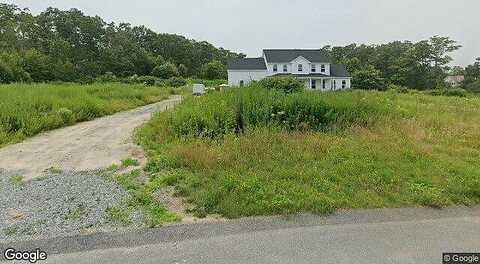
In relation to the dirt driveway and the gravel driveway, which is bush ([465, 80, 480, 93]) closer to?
the dirt driveway

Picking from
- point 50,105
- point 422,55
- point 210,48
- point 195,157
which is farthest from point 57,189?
point 210,48

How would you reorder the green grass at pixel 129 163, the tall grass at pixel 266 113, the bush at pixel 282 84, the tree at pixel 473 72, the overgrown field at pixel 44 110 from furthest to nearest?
the tree at pixel 473 72
the bush at pixel 282 84
the overgrown field at pixel 44 110
the tall grass at pixel 266 113
the green grass at pixel 129 163

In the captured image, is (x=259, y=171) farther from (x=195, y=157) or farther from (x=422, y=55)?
(x=422, y=55)

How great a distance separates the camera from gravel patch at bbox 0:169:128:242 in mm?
3750

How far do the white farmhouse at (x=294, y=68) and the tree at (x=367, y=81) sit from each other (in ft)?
8.31

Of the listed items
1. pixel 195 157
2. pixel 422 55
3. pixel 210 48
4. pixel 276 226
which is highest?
pixel 210 48

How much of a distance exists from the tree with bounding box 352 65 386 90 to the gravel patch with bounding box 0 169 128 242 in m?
49.5

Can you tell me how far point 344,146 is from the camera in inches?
270

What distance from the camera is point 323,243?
3.45 m

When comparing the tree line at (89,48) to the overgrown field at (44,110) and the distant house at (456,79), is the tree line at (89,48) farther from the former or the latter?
the distant house at (456,79)

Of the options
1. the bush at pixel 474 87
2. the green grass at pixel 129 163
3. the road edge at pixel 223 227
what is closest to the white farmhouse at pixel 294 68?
the bush at pixel 474 87

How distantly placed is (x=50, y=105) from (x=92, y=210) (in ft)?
31.2

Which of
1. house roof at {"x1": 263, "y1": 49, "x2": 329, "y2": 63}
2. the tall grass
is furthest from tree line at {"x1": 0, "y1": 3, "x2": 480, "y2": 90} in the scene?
the tall grass

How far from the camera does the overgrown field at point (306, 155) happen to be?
4500mm
